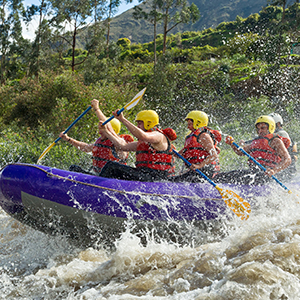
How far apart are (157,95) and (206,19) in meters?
128

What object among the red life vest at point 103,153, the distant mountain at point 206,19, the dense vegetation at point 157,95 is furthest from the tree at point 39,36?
the distant mountain at point 206,19

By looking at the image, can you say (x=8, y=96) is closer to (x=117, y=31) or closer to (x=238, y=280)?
(x=238, y=280)

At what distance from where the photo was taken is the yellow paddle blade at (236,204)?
172 inches

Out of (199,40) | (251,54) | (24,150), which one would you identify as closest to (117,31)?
(199,40)

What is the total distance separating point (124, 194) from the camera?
4121 mm

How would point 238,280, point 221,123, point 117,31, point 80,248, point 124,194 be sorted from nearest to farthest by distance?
point 238,280 → point 124,194 → point 80,248 → point 221,123 → point 117,31

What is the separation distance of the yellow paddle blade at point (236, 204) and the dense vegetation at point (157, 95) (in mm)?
5429

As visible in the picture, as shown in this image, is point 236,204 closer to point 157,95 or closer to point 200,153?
point 200,153

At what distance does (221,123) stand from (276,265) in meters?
12.0

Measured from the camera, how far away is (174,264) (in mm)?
3615

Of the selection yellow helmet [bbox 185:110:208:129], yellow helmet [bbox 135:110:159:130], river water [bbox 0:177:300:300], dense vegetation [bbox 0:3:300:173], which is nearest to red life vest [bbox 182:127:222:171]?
yellow helmet [bbox 185:110:208:129]

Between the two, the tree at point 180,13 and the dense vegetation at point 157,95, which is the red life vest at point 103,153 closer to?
the dense vegetation at point 157,95

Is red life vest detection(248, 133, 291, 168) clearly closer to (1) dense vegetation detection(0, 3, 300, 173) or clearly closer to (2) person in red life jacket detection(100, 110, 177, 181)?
(2) person in red life jacket detection(100, 110, 177, 181)

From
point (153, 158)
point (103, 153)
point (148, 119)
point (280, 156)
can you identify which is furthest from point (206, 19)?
point (153, 158)
